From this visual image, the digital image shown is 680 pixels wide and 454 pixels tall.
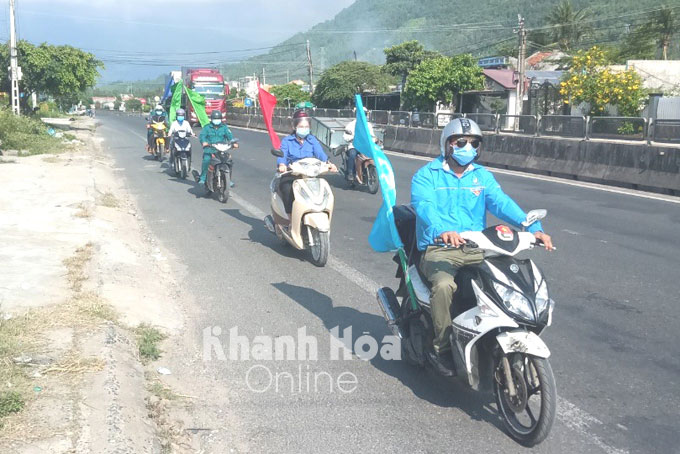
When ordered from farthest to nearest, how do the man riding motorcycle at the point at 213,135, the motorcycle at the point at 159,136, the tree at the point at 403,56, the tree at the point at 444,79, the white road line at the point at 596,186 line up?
the tree at the point at 403,56, the tree at the point at 444,79, the motorcycle at the point at 159,136, the white road line at the point at 596,186, the man riding motorcycle at the point at 213,135

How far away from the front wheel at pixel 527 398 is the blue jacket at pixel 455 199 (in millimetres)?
956

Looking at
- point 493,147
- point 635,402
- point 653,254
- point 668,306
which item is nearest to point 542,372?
point 635,402

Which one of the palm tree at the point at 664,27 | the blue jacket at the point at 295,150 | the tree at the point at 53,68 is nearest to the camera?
the blue jacket at the point at 295,150

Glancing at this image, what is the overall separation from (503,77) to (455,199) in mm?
47781

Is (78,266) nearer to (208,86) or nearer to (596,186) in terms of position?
(596,186)

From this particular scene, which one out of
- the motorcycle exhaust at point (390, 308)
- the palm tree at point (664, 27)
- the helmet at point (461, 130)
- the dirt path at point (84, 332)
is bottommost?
the dirt path at point (84, 332)

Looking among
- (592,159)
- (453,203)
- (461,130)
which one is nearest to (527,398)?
(453,203)

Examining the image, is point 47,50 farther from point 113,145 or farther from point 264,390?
point 264,390

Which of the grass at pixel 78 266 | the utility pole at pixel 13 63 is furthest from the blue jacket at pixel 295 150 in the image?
the utility pole at pixel 13 63

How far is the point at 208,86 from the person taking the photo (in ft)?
160

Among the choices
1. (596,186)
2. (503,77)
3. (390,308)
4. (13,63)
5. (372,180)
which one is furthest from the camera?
(503,77)

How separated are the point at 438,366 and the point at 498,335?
63cm

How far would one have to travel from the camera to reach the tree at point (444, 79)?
150ft

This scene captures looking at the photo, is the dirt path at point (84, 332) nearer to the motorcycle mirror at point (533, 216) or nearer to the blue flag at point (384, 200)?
the blue flag at point (384, 200)
